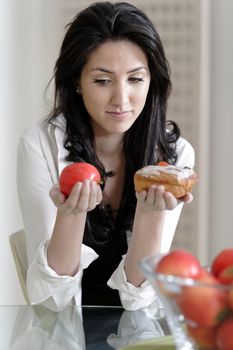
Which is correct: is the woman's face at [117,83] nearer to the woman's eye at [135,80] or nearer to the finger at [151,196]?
the woman's eye at [135,80]

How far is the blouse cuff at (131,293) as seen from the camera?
55.1 inches

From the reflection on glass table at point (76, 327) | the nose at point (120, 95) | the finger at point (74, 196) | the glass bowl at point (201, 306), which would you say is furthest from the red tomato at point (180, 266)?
the nose at point (120, 95)

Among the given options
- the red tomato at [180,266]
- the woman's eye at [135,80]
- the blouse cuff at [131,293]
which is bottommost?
the blouse cuff at [131,293]

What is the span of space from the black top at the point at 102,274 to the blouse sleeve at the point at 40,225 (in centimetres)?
10

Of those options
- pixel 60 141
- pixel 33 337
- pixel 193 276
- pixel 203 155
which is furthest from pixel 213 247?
pixel 193 276

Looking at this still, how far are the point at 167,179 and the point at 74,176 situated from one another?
183 millimetres

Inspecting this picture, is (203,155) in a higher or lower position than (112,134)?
lower

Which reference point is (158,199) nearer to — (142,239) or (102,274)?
Answer: (142,239)

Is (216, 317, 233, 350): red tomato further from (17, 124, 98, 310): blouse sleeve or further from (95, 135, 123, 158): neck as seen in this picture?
(95, 135, 123, 158): neck

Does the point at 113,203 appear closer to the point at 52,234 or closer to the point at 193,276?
the point at 52,234

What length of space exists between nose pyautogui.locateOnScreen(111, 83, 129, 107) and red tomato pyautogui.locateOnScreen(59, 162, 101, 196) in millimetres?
244

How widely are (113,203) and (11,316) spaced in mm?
550

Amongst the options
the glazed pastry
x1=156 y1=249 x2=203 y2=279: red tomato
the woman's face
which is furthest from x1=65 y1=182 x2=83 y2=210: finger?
x1=156 y1=249 x2=203 y2=279: red tomato

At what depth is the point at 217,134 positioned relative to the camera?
2609 millimetres
